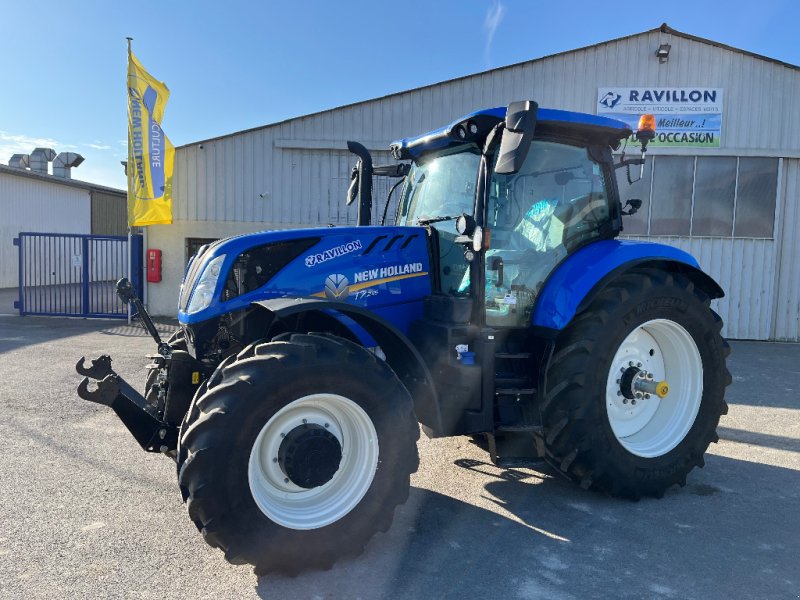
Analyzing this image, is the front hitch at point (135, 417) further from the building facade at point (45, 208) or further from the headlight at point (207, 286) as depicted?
the building facade at point (45, 208)

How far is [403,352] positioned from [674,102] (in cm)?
Result: 1022

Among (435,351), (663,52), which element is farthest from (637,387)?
(663,52)

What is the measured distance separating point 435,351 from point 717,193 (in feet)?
32.0

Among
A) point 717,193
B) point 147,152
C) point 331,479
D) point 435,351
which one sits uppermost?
point 147,152

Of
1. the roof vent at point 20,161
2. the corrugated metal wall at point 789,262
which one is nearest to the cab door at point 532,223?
the corrugated metal wall at point 789,262

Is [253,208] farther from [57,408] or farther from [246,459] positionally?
[246,459]

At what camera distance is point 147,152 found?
1142 centimetres

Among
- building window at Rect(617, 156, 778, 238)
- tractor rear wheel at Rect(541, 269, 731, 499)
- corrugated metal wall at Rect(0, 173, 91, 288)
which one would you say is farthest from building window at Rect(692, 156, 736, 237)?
corrugated metal wall at Rect(0, 173, 91, 288)

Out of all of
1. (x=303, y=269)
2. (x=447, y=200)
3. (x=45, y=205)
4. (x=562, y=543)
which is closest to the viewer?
Result: (x=562, y=543)

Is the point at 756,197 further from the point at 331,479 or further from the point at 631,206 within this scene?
the point at 331,479

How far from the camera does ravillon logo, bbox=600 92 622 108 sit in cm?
1130

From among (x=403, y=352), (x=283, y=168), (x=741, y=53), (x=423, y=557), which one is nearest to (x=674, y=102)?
(x=741, y=53)

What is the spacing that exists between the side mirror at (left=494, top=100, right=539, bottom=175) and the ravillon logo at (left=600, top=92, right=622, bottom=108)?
9.30 metres

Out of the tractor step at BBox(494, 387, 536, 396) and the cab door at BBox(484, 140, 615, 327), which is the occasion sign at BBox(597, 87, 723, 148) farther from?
the tractor step at BBox(494, 387, 536, 396)
